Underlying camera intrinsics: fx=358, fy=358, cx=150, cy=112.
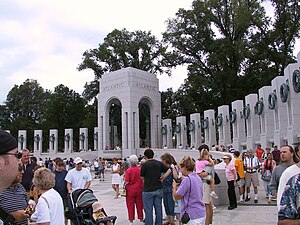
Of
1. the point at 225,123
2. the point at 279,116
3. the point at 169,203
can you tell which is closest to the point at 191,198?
the point at 169,203

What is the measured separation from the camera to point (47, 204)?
3875 millimetres

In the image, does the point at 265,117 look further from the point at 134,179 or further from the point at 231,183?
the point at 134,179

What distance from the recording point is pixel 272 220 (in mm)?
7887

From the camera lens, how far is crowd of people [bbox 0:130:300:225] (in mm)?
2062

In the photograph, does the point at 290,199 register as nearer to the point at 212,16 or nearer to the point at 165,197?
the point at 165,197

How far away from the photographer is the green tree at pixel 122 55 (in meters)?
48.9

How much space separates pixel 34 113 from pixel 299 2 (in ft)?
166

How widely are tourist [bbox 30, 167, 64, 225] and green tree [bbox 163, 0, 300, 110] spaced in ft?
110

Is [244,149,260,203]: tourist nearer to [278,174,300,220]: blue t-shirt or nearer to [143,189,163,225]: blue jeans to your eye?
[143,189,163,225]: blue jeans

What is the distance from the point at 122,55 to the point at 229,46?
56.0 ft

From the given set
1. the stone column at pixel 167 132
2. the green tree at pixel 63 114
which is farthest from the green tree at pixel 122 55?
the stone column at pixel 167 132

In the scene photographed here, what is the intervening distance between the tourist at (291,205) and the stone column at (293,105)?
15405mm

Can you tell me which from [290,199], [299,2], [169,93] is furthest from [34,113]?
[290,199]

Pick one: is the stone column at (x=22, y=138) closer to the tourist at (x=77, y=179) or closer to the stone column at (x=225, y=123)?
the stone column at (x=225, y=123)
